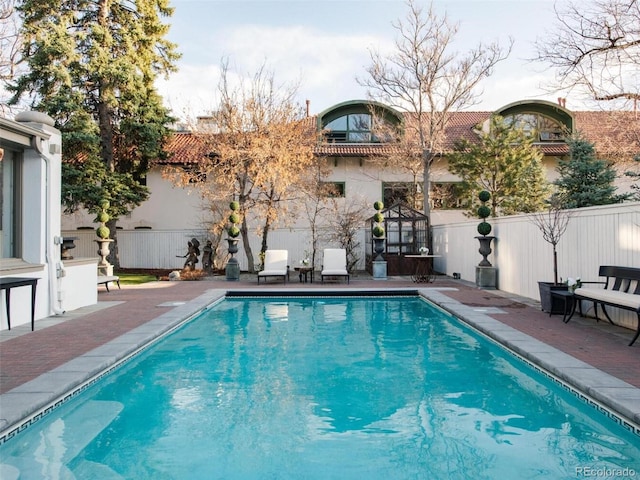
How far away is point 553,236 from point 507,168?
10.1m

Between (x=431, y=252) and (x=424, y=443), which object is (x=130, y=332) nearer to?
(x=424, y=443)

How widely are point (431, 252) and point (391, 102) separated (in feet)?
19.0

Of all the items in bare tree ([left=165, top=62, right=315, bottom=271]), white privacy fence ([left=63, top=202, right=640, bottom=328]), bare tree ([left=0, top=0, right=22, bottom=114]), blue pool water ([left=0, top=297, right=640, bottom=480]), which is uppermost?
bare tree ([left=0, top=0, right=22, bottom=114])

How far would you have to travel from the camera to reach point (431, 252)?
56.6 ft

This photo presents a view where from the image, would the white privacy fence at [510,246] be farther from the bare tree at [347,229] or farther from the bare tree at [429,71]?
the bare tree at [429,71]

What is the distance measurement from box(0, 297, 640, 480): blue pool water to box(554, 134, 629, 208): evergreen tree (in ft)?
21.4

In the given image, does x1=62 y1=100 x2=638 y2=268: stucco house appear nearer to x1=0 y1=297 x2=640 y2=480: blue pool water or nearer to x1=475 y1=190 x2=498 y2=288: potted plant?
x1=475 y1=190 x2=498 y2=288: potted plant

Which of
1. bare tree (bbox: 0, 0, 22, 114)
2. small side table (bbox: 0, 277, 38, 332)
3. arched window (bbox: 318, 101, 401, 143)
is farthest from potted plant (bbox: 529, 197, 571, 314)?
bare tree (bbox: 0, 0, 22, 114)

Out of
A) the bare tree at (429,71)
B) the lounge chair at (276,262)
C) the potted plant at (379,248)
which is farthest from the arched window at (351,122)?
the lounge chair at (276,262)

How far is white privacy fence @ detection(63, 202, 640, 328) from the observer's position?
7.26m

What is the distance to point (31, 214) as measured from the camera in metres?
8.05

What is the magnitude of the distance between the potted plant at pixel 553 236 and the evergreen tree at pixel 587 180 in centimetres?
292

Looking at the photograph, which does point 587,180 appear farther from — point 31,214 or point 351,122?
point 31,214

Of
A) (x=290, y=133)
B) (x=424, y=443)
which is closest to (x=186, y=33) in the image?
(x=290, y=133)
